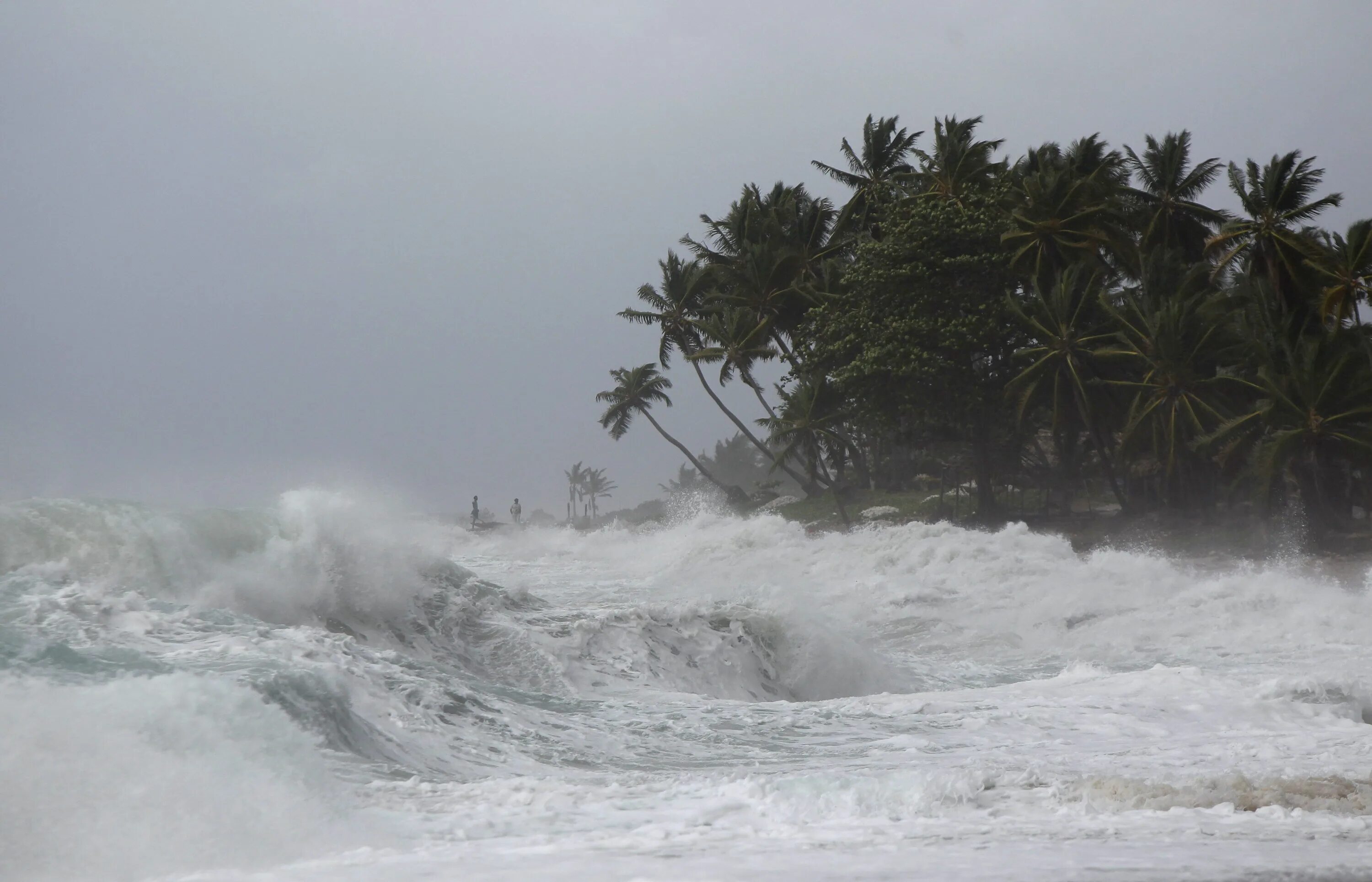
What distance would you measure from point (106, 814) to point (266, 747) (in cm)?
106

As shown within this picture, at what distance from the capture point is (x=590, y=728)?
7.57 metres

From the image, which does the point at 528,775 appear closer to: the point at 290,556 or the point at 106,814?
the point at 106,814

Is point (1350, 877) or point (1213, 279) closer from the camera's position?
point (1350, 877)

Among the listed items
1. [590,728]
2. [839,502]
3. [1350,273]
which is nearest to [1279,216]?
[1350,273]

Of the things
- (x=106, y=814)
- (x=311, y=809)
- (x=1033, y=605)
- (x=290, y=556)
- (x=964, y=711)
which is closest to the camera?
(x=106, y=814)

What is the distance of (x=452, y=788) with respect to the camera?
5375 mm

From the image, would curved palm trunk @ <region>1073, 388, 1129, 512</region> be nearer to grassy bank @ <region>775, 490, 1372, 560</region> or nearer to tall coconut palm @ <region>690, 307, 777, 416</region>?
grassy bank @ <region>775, 490, 1372, 560</region>

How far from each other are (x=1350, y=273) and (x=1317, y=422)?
3.58 meters

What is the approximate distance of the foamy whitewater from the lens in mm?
4148

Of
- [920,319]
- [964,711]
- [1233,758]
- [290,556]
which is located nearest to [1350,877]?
[1233,758]

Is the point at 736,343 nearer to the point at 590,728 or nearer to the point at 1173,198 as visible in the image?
the point at 1173,198

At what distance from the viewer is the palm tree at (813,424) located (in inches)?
1387

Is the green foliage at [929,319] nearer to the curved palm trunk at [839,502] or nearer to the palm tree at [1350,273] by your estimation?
the curved palm trunk at [839,502]

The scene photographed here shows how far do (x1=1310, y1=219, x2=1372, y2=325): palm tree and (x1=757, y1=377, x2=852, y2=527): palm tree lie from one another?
14.5 meters
